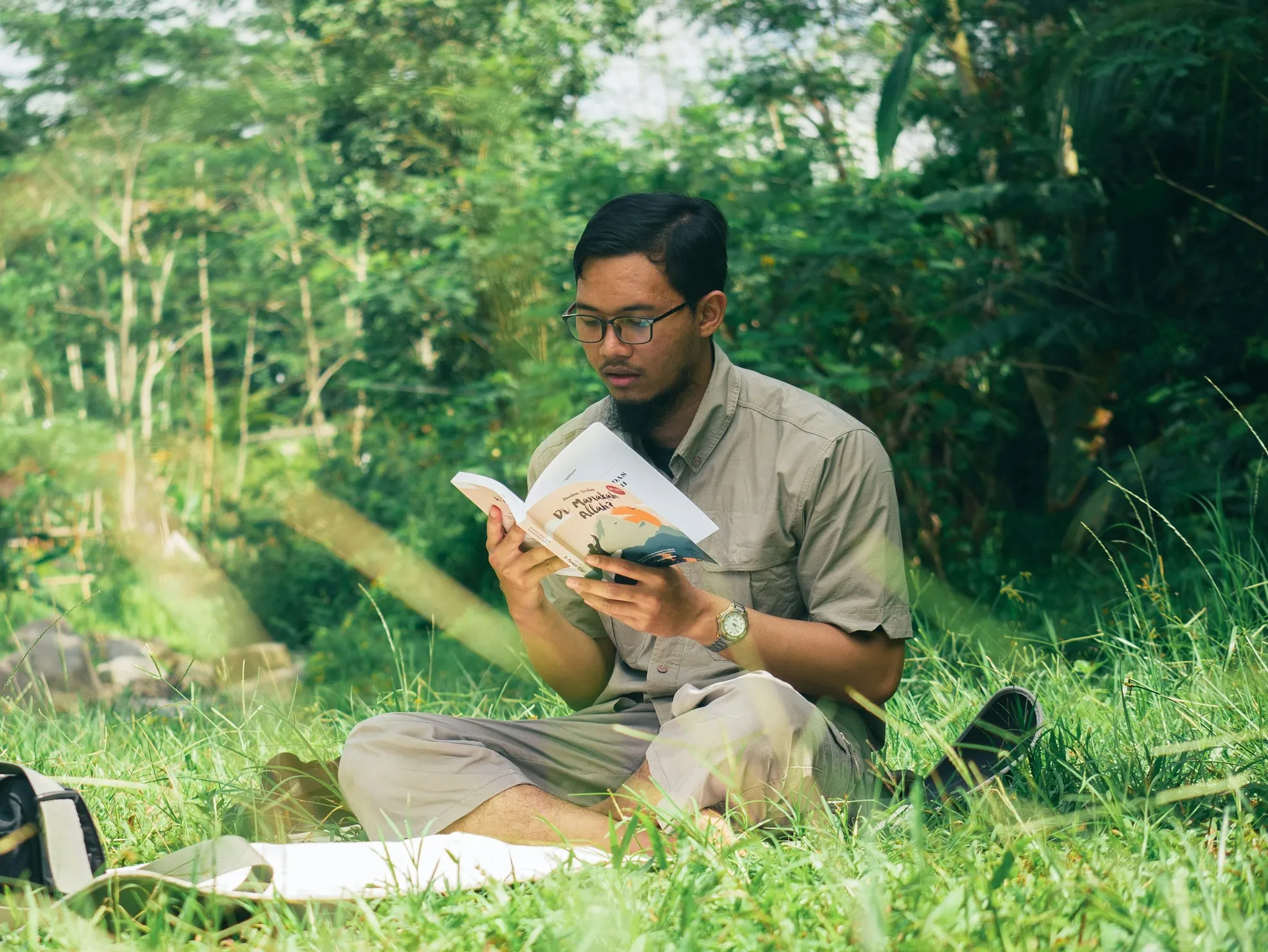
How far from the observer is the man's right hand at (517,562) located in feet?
8.07

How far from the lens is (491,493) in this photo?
2.35 m

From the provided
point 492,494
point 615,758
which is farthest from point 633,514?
point 615,758

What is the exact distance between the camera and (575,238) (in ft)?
28.5

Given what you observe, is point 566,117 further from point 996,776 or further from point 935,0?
point 996,776

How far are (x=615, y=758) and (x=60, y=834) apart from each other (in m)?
1.12

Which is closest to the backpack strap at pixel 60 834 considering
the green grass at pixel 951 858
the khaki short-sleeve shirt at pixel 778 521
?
the green grass at pixel 951 858

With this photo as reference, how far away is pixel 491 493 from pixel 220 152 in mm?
18113

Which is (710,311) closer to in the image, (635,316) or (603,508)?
(635,316)

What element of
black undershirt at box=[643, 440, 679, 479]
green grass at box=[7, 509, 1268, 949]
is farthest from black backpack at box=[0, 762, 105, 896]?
black undershirt at box=[643, 440, 679, 479]

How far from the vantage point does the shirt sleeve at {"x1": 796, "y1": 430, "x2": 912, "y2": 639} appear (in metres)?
2.46

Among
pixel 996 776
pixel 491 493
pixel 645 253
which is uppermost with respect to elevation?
pixel 645 253

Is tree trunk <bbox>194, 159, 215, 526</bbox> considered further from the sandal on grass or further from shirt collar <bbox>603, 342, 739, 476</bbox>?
the sandal on grass

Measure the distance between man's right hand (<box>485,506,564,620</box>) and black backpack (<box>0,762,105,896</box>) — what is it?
859mm

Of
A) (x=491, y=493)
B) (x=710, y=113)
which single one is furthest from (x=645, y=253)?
(x=710, y=113)
